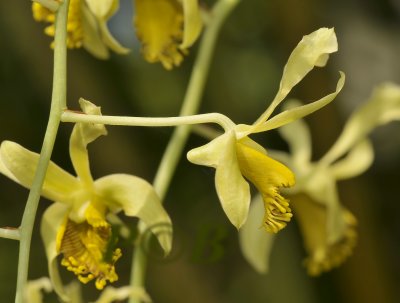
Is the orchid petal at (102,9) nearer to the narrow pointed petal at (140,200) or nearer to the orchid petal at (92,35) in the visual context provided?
the orchid petal at (92,35)

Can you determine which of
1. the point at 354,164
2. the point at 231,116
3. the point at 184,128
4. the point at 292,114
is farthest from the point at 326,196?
the point at 231,116

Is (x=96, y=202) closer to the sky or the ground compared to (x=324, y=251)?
closer to the ground

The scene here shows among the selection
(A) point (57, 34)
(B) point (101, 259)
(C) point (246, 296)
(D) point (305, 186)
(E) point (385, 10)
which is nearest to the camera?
(A) point (57, 34)

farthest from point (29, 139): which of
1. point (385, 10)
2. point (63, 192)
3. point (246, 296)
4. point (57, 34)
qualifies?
point (57, 34)

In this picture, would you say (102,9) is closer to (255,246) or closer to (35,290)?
(35,290)

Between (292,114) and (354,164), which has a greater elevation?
(354,164)

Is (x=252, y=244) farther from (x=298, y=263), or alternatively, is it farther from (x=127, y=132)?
(x=298, y=263)

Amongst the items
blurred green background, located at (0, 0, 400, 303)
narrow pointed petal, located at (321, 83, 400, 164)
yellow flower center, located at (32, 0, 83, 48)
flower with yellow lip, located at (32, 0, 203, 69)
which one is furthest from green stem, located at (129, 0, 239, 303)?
blurred green background, located at (0, 0, 400, 303)

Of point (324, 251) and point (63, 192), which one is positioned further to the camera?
point (324, 251)
